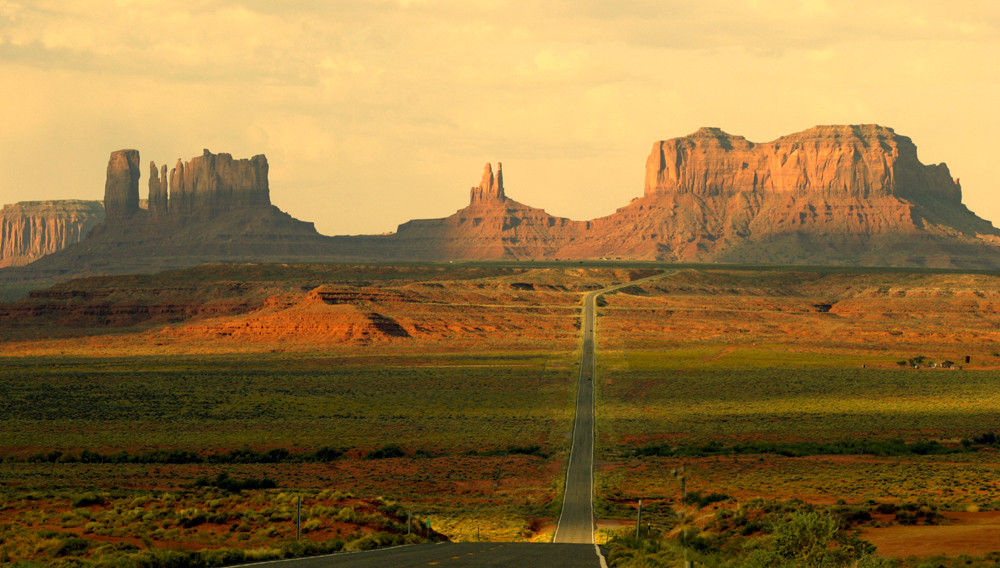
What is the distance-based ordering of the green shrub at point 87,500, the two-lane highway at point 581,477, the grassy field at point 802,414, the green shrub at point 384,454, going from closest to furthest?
the green shrub at point 87,500 < the grassy field at point 802,414 < the two-lane highway at point 581,477 < the green shrub at point 384,454

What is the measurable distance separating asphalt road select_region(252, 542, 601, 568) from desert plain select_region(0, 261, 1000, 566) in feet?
4.57

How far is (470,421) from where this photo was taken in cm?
7088

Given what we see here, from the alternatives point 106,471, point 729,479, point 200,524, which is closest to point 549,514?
point 729,479

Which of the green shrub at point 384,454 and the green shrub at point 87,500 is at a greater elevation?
the green shrub at point 87,500

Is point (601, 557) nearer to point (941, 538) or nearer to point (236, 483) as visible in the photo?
point (941, 538)

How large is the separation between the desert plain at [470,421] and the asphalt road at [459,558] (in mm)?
1394

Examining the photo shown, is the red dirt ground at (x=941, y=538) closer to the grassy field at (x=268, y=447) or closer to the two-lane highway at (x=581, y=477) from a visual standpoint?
the two-lane highway at (x=581, y=477)

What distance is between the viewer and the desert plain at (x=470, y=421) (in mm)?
33000

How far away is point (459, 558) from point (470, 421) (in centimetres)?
4411

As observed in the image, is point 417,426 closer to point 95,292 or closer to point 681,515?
point 681,515

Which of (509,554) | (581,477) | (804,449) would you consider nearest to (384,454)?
(581,477)

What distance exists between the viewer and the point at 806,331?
464 ft

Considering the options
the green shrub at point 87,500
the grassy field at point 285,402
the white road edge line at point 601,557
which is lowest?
the grassy field at point 285,402

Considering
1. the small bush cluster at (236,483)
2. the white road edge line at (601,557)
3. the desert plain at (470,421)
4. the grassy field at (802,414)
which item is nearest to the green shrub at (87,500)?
the desert plain at (470,421)
